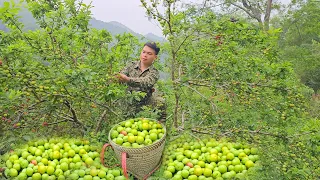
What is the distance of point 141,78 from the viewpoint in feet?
13.8

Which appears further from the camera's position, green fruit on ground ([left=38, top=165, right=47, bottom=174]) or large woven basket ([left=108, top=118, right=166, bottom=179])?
large woven basket ([left=108, top=118, right=166, bottom=179])

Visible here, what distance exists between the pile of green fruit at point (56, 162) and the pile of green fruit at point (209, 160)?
1.66 ft

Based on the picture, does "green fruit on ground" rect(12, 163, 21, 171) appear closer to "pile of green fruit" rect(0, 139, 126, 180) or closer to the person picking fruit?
"pile of green fruit" rect(0, 139, 126, 180)

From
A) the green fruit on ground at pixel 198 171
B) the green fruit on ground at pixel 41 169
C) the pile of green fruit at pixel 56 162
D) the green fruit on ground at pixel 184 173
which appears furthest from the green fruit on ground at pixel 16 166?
the green fruit on ground at pixel 198 171

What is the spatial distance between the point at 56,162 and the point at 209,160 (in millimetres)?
1354

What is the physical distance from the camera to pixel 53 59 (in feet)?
13.8

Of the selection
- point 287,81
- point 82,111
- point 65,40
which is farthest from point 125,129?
point 287,81

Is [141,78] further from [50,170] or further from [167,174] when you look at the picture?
[50,170]

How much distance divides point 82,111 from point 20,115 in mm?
1078

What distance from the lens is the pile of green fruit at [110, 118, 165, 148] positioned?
303cm

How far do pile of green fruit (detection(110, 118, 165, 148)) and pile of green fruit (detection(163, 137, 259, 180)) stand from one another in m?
0.24

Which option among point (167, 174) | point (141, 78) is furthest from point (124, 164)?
point (141, 78)

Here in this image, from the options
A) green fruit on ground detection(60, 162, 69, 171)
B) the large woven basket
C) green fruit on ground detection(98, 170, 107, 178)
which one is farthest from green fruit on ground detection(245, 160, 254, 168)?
green fruit on ground detection(60, 162, 69, 171)

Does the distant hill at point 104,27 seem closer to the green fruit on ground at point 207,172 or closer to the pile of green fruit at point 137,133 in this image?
the pile of green fruit at point 137,133
